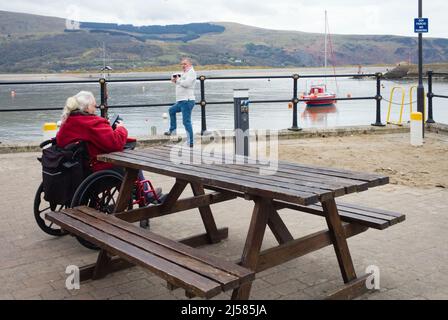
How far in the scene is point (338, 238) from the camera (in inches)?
138

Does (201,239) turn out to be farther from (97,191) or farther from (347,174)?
(347,174)

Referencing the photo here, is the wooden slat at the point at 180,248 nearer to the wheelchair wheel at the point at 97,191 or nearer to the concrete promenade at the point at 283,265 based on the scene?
the wheelchair wheel at the point at 97,191

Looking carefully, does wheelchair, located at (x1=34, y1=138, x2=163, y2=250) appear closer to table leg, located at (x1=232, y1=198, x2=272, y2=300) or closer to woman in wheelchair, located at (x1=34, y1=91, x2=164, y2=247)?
woman in wheelchair, located at (x1=34, y1=91, x2=164, y2=247)

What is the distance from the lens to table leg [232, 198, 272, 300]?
302 centimetres

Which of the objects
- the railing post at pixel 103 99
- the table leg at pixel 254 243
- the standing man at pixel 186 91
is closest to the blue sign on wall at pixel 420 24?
the standing man at pixel 186 91

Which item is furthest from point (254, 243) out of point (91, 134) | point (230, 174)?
point (91, 134)

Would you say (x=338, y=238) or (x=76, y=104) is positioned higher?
(x=76, y=104)

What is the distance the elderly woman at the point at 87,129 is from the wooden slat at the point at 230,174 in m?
0.18

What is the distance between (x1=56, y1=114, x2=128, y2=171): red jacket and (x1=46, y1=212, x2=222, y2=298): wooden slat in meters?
0.76

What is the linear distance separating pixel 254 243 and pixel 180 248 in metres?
0.42

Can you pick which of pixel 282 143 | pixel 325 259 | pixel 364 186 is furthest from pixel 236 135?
pixel 364 186

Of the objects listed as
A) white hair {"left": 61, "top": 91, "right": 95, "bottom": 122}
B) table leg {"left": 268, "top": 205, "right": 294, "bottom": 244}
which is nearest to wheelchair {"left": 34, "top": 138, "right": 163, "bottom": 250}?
white hair {"left": 61, "top": 91, "right": 95, "bottom": 122}

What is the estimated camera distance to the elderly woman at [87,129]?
Result: 445cm

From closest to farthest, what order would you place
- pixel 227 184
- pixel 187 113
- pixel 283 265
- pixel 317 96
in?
pixel 227 184 → pixel 283 265 → pixel 187 113 → pixel 317 96
